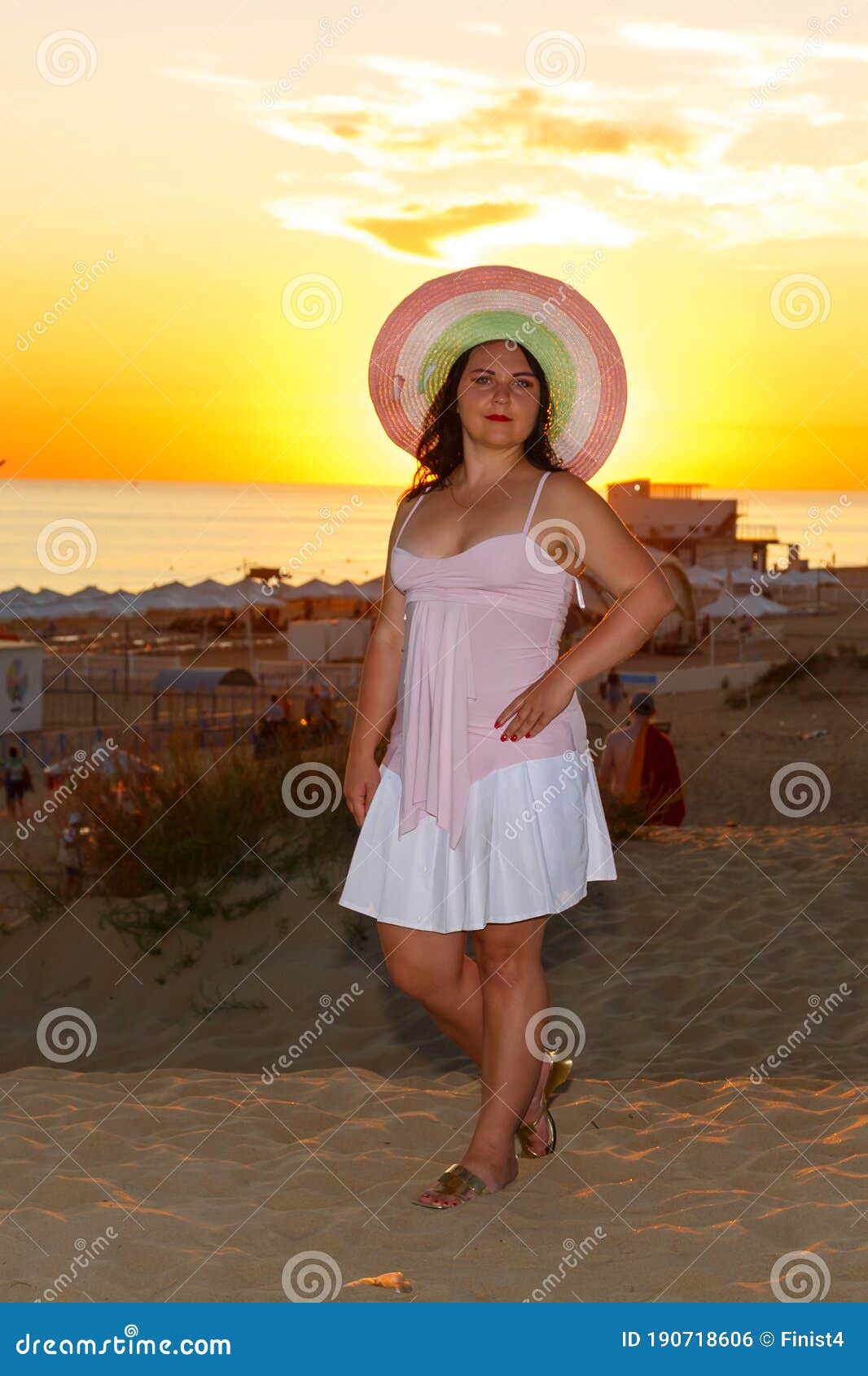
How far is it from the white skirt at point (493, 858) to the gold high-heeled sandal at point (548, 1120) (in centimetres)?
56

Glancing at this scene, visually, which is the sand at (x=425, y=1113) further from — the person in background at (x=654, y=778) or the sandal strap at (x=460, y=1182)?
the person in background at (x=654, y=778)

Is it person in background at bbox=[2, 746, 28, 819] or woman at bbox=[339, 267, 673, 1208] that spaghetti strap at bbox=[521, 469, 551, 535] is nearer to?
woman at bbox=[339, 267, 673, 1208]

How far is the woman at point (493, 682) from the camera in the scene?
314 cm

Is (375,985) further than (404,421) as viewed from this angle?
Yes

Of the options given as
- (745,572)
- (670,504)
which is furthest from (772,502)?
(745,572)

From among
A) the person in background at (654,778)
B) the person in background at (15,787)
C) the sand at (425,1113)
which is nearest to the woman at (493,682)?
the sand at (425,1113)

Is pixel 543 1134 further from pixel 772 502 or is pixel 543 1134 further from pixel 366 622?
pixel 772 502

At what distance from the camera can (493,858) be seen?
312cm

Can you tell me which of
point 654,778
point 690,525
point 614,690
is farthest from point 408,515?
point 690,525

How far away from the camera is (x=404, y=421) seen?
142 inches

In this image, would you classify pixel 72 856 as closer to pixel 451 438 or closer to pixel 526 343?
pixel 451 438

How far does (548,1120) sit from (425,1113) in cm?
57

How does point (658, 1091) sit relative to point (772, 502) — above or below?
below

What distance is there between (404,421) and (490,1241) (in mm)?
1882
